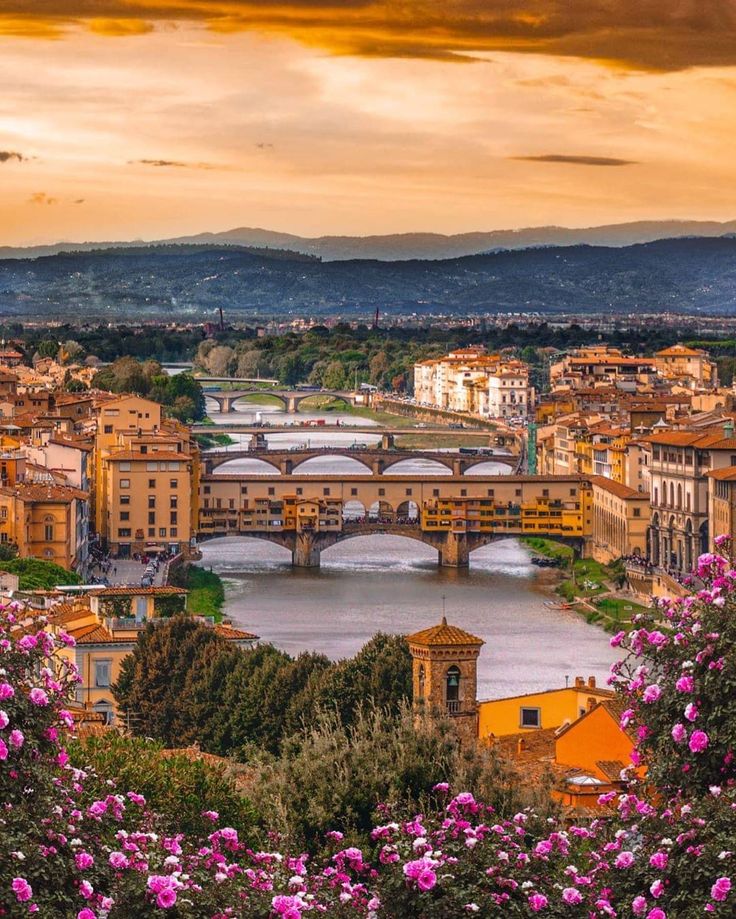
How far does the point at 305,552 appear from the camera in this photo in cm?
2794

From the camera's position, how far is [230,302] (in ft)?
529

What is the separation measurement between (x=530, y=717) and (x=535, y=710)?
0.19ft

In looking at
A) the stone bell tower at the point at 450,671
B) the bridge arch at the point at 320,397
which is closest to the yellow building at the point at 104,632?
the stone bell tower at the point at 450,671

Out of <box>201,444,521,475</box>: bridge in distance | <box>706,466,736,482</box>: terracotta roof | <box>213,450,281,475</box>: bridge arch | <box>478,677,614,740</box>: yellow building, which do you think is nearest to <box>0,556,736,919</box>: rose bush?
<box>478,677,614,740</box>: yellow building

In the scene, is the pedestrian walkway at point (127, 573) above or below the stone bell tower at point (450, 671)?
below

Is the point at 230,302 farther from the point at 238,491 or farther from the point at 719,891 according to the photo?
the point at 719,891

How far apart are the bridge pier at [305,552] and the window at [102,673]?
12.9 meters

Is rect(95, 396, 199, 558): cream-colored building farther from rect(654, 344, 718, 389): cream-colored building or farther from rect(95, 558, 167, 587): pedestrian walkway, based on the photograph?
rect(654, 344, 718, 389): cream-colored building

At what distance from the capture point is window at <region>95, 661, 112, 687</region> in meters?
14.4

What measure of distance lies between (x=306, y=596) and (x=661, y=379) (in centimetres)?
2819

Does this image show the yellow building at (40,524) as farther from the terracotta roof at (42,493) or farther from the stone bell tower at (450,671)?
the stone bell tower at (450,671)

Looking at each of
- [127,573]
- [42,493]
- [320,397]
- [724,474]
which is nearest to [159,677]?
[42,493]

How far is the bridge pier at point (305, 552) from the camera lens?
2762 cm

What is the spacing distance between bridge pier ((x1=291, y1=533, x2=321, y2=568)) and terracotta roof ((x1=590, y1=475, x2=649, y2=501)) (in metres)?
3.03
